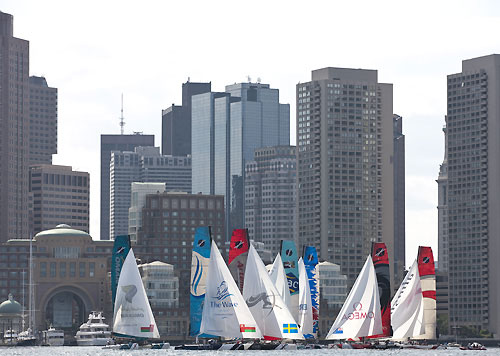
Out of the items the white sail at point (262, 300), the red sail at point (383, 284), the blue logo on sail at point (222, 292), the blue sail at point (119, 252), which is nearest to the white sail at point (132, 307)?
the blue sail at point (119, 252)

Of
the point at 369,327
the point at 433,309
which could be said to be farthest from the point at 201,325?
the point at 433,309

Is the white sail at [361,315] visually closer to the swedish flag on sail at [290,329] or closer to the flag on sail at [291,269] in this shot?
the flag on sail at [291,269]

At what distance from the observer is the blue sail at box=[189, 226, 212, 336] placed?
540ft

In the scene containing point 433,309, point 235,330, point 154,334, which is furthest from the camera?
point 433,309

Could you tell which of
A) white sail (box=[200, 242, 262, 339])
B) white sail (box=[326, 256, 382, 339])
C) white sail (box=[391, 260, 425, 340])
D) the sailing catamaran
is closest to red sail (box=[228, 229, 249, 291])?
the sailing catamaran

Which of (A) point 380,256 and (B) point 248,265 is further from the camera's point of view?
(A) point 380,256

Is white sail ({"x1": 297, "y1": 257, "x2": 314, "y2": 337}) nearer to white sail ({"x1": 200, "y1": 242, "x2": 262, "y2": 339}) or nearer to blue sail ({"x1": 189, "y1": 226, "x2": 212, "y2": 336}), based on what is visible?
blue sail ({"x1": 189, "y1": 226, "x2": 212, "y2": 336})

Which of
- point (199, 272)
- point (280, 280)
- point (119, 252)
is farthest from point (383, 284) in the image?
point (119, 252)

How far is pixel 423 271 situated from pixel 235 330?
46576mm

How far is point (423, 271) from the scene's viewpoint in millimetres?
196000

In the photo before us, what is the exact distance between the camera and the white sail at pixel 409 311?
191250mm

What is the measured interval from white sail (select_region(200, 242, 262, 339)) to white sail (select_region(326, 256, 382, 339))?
1064 inches

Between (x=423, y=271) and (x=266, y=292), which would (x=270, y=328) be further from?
(x=423, y=271)

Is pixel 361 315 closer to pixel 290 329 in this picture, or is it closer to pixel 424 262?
→ pixel 424 262
